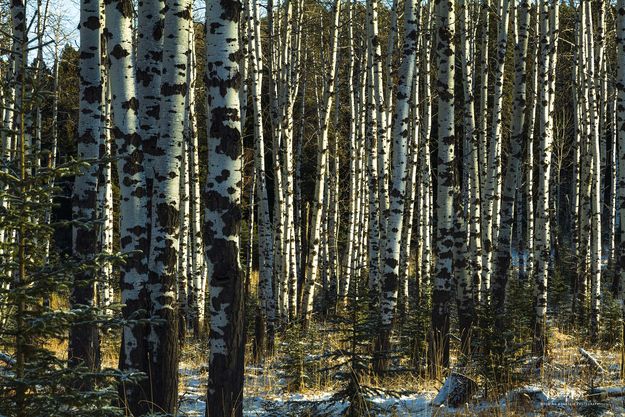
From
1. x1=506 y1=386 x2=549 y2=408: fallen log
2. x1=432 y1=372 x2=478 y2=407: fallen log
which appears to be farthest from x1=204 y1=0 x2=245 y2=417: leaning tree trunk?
x1=506 y1=386 x2=549 y2=408: fallen log

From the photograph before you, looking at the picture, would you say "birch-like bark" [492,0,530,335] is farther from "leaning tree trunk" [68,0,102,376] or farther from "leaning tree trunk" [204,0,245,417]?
"leaning tree trunk" [68,0,102,376]

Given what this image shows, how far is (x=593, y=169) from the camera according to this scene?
622 inches

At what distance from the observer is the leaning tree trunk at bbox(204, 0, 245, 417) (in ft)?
18.2

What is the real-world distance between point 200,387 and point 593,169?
36.6 ft

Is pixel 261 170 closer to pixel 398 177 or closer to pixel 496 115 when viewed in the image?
pixel 398 177

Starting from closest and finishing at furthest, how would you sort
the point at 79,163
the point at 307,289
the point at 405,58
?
the point at 79,163 → the point at 405,58 → the point at 307,289

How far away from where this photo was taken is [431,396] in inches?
307

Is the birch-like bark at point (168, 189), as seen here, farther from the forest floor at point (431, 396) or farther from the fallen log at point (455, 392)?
the fallen log at point (455, 392)

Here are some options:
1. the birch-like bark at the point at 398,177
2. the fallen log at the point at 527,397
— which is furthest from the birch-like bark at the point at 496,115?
the fallen log at the point at 527,397

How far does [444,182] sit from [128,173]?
4.54m

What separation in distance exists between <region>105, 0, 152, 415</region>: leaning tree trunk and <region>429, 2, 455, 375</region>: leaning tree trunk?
428 cm

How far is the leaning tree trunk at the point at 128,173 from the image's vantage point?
6598mm

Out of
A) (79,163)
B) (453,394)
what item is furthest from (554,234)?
(79,163)

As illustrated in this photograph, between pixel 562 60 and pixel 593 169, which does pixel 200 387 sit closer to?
pixel 593 169
